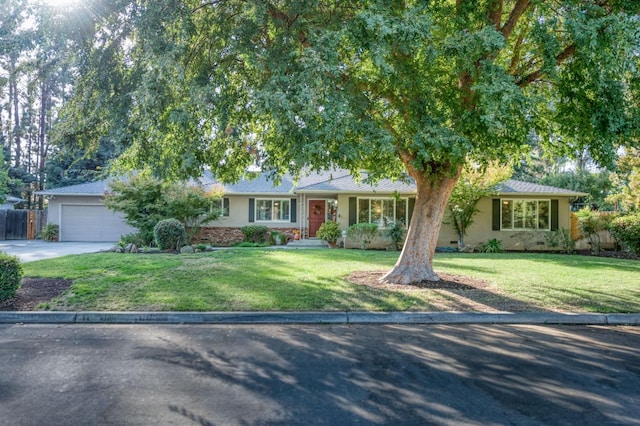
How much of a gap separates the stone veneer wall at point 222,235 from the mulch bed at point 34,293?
12.4 metres

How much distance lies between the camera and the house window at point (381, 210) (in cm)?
1988

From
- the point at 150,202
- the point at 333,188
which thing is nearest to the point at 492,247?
the point at 333,188

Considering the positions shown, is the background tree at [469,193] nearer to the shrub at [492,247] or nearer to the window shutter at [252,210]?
the shrub at [492,247]

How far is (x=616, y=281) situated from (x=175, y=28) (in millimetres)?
10771

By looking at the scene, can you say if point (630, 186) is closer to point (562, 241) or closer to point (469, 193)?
point (562, 241)

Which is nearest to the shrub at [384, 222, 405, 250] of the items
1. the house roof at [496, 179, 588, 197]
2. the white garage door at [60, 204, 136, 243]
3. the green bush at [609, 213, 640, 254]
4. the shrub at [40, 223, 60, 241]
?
the house roof at [496, 179, 588, 197]

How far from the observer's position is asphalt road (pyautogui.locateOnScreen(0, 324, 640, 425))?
3482 millimetres

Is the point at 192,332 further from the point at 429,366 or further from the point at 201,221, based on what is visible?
the point at 201,221

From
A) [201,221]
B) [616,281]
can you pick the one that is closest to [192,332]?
[616,281]

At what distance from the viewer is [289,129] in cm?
638

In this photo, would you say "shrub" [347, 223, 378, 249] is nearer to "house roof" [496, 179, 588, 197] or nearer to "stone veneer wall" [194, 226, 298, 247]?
"stone veneer wall" [194, 226, 298, 247]

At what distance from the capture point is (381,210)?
19984mm

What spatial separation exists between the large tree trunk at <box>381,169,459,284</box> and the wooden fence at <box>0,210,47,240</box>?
23.6 metres

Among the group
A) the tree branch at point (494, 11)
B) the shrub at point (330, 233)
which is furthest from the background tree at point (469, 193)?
the tree branch at point (494, 11)
